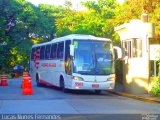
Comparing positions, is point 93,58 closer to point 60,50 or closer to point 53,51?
point 60,50

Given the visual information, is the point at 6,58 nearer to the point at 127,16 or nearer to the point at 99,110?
the point at 127,16

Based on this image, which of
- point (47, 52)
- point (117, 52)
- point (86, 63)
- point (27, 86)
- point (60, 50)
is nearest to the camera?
point (27, 86)

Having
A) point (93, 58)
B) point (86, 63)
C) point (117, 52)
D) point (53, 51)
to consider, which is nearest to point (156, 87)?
point (117, 52)

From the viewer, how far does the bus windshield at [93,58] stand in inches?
926

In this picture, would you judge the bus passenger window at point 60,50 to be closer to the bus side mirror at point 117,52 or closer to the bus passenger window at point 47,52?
the bus passenger window at point 47,52

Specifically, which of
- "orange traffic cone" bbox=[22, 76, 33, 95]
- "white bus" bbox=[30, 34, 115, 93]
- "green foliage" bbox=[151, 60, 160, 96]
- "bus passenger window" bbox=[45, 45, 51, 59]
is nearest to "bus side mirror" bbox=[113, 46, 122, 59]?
"white bus" bbox=[30, 34, 115, 93]

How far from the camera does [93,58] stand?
2373cm

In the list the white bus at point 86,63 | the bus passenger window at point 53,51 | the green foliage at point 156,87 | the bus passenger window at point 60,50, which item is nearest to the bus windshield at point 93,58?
the white bus at point 86,63

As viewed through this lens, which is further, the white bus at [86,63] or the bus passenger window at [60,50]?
the bus passenger window at [60,50]

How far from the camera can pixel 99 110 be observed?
1592cm

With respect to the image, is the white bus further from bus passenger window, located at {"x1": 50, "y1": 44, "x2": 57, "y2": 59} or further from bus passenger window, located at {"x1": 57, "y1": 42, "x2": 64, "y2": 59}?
bus passenger window, located at {"x1": 50, "y1": 44, "x2": 57, "y2": 59}

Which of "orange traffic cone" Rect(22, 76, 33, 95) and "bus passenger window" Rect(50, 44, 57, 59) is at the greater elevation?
"bus passenger window" Rect(50, 44, 57, 59)

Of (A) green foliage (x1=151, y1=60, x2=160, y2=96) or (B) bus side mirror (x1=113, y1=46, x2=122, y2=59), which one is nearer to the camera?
(A) green foliage (x1=151, y1=60, x2=160, y2=96)

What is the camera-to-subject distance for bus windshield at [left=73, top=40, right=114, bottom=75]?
23.5 meters
